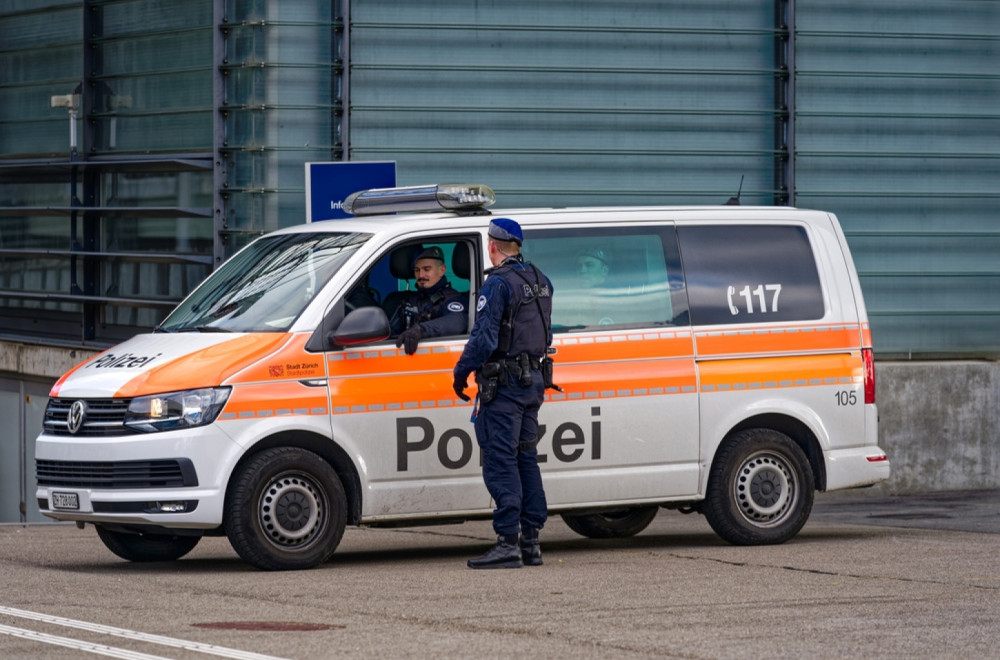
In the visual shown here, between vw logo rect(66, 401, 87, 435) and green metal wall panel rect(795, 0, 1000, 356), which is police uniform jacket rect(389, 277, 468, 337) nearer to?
vw logo rect(66, 401, 87, 435)

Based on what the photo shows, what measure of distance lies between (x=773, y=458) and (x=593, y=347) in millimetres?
1446

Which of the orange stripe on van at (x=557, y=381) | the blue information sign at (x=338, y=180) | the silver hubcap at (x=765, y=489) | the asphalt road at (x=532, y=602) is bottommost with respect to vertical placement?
the asphalt road at (x=532, y=602)

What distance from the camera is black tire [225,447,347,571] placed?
369 inches

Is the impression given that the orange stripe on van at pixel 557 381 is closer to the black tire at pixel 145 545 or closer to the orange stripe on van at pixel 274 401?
the orange stripe on van at pixel 274 401

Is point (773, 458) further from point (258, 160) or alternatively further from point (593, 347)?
point (258, 160)

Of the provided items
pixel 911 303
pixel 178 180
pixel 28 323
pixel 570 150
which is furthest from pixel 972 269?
pixel 28 323

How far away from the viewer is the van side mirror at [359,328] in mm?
9609

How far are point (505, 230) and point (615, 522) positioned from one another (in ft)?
10.1

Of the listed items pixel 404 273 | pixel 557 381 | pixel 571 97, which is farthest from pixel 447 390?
pixel 571 97

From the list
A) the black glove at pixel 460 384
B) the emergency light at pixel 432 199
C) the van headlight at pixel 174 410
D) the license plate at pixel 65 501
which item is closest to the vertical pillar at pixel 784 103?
the emergency light at pixel 432 199

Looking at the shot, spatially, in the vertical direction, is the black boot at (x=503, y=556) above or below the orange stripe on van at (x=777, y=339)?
below

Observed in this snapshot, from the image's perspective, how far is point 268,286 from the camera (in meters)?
10.1

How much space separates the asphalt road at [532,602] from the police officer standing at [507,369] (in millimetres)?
381

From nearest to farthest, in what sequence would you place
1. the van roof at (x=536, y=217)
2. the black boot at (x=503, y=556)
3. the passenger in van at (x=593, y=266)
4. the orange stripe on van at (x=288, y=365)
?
1. the orange stripe on van at (x=288, y=365)
2. the black boot at (x=503, y=556)
3. the van roof at (x=536, y=217)
4. the passenger in van at (x=593, y=266)
